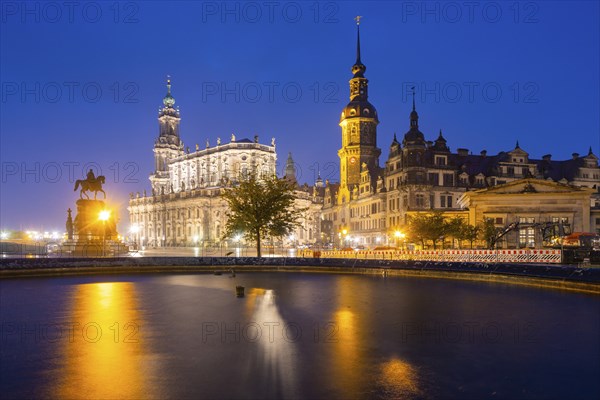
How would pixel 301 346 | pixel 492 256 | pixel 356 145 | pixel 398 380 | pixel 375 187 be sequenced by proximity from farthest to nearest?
pixel 356 145 < pixel 375 187 < pixel 492 256 < pixel 301 346 < pixel 398 380

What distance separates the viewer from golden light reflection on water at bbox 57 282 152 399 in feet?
25.3

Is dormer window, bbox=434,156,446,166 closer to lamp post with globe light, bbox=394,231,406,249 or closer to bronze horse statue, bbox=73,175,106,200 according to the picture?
lamp post with globe light, bbox=394,231,406,249

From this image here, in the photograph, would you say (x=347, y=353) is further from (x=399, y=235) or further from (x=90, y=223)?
(x=399, y=235)

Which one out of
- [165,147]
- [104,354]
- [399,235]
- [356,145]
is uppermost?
[165,147]

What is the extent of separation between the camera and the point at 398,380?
8.19m

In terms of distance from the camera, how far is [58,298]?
18438 millimetres

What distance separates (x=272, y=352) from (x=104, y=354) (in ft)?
12.5

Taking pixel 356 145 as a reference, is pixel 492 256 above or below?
below

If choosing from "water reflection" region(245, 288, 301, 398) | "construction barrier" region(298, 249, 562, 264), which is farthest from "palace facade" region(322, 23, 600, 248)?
"water reflection" region(245, 288, 301, 398)

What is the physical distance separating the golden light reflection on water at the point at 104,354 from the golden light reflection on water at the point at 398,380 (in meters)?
4.22

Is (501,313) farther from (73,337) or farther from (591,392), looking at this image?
(73,337)

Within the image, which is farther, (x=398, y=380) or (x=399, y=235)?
(x=399, y=235)

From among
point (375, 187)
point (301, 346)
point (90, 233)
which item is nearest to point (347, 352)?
point (301, 346)

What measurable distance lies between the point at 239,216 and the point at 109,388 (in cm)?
3241
